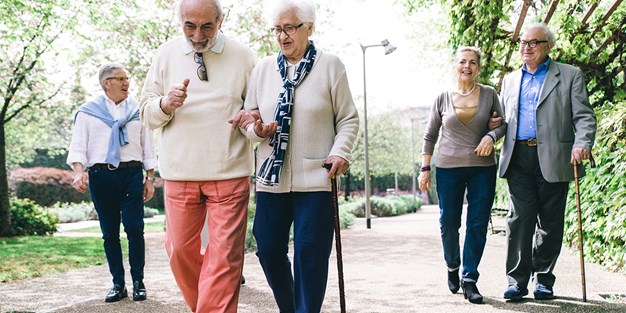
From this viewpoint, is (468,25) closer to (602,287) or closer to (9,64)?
(602,287)

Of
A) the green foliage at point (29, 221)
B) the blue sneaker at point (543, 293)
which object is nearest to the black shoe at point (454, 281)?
the blue sneaker at point (543, 293)

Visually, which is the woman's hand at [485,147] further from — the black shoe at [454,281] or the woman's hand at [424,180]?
the black shoe at [454,281]

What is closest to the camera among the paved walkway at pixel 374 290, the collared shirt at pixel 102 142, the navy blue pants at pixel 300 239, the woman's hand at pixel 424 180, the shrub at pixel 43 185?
the navy blue pants at pixel 300 239

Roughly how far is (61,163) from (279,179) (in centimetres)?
3246

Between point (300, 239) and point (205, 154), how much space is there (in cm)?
69

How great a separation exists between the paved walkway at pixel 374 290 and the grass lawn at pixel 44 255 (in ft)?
1.58

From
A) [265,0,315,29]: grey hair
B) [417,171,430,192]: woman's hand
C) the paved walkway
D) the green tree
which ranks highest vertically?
the green tree

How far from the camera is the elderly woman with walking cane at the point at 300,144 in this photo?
3.32 metres

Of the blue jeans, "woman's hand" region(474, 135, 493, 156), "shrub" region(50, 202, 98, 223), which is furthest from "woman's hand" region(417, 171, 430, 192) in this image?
"shrub" region(50, 202, 98, 223)

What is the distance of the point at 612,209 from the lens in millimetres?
6133

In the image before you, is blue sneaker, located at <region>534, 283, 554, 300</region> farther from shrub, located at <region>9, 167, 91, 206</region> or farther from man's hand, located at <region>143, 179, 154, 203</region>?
shrub, located at <region>9, 167, 91, 206</region>

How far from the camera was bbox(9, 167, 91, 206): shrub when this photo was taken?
25.6 metres

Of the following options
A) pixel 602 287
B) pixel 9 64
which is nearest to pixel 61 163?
pixel 9 64

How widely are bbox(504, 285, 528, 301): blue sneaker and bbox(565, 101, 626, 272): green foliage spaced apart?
63.8 inches
